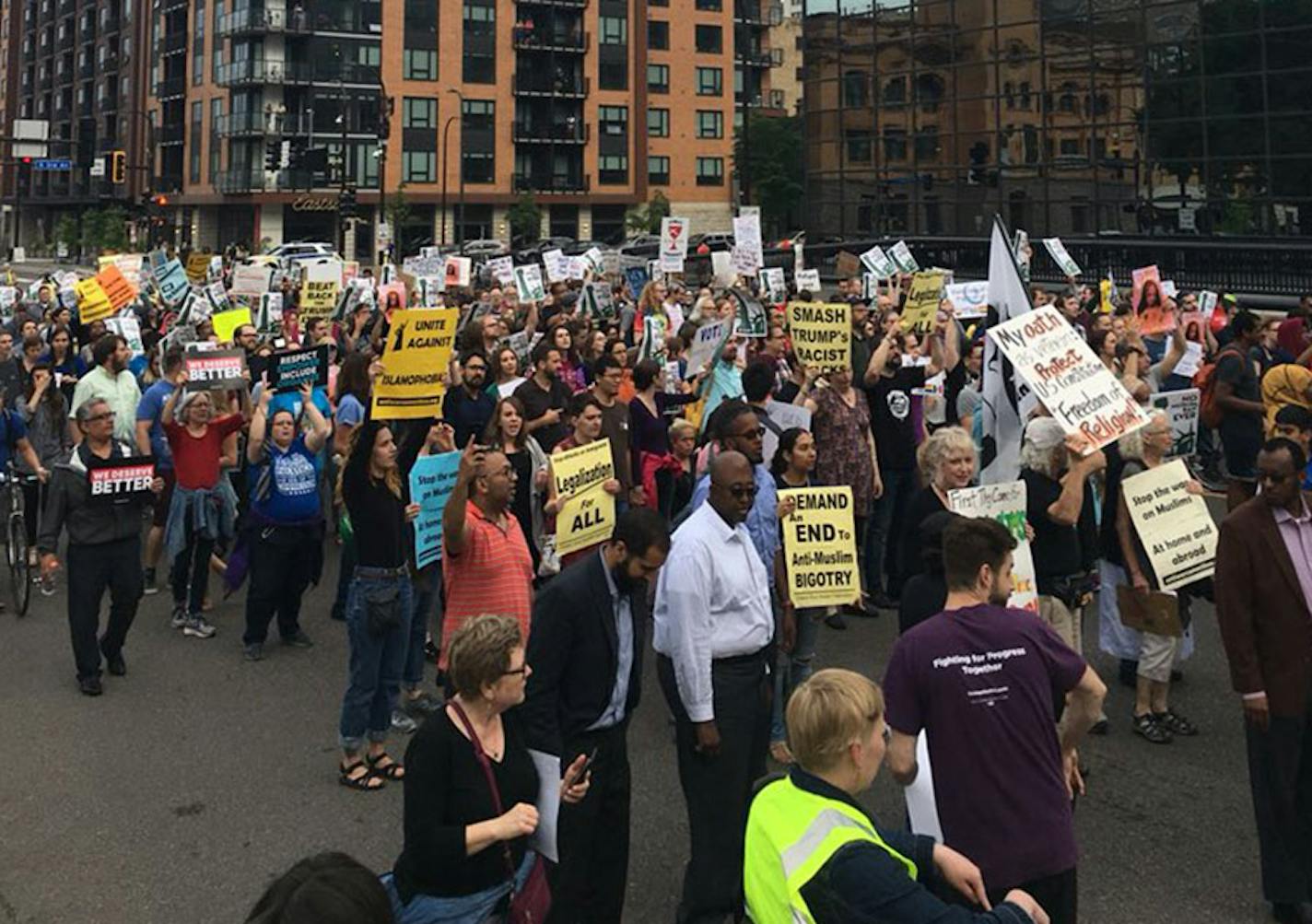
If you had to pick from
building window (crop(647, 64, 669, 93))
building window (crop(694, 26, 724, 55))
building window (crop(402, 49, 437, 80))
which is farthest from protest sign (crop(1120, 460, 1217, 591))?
building window (crop(694, 26, 724, 55))

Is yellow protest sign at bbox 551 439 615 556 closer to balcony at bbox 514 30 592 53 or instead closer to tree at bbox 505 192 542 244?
tree at bbox 505 192 542 244

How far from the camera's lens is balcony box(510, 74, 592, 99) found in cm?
7762

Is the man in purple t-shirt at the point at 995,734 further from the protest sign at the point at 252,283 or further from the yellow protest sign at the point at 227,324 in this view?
the protest sign at the point at 252,283

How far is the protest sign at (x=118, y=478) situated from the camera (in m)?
7.76

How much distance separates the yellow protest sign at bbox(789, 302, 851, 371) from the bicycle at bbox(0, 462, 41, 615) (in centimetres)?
648

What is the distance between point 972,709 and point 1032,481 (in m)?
2.94

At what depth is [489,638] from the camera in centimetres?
358

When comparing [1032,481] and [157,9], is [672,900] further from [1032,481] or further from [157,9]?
[157,9]

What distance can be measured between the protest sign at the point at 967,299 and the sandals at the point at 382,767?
1011 cm

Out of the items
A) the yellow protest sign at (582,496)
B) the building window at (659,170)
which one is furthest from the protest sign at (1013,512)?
the building window at (659,170)

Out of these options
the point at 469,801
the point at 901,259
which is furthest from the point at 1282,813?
the point at 901,259

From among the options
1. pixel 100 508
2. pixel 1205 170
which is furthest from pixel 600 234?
pixel 100 508

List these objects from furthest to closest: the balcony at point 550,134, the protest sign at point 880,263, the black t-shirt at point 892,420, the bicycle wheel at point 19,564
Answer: the balcony at point 550,134
the protest sign at point 880,263
the black t-shirt at point 892,420
the bicycle wheel at point 19,564

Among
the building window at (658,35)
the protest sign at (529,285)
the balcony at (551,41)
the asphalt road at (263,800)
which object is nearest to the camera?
the asphalt road at (263,800)
